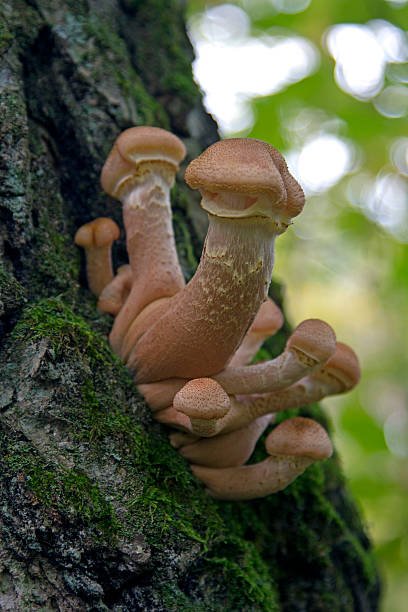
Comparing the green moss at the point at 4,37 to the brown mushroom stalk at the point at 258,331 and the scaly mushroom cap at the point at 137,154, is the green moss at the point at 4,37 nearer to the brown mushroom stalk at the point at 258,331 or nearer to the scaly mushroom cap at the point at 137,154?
the scaly mushroom cap at the point at 137,154

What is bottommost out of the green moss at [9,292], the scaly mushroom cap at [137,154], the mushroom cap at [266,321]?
the mushroom cap at [266,321]

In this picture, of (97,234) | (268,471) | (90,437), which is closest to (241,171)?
(97,234)

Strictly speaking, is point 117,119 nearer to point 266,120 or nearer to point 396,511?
point 266,120

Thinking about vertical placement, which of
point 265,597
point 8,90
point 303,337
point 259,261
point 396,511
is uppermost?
point 8,90

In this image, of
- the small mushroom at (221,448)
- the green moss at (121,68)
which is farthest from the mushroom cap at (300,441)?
the green moss at (121,68)

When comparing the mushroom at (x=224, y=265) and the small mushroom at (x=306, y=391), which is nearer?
the mushroom at (x=224, y=265)

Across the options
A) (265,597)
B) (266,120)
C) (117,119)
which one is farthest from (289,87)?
(265,597)
